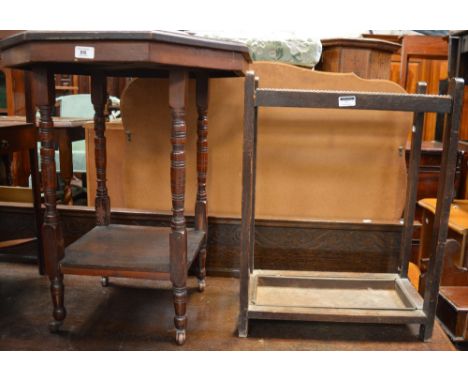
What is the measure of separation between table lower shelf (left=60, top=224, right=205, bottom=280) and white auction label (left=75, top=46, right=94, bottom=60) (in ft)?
1.86

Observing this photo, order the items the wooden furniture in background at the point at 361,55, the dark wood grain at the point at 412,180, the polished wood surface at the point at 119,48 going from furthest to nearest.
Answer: the wooden furniture in background at the point at 361,55 < the dark wood grain at the point at 412,180 < the polished wood surface at the point at 119,48

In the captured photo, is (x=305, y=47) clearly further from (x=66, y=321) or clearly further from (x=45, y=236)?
(x=66, y=321)

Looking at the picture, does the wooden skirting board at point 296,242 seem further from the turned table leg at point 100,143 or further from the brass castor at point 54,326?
the brass castor at point 54,326

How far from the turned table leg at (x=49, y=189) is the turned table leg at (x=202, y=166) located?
478 millimetres

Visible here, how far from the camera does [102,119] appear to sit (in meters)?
1.60

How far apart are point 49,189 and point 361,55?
133 centimetres

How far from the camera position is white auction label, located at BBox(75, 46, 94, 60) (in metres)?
1.03

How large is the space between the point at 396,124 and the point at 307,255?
0.60 metres

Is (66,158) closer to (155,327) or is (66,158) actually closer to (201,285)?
(201,285)

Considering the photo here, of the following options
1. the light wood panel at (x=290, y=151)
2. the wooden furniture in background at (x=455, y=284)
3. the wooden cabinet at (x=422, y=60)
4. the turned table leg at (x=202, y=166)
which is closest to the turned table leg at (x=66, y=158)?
the light wood panel at (x=290, y=151)

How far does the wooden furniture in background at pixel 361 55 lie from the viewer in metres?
1.83

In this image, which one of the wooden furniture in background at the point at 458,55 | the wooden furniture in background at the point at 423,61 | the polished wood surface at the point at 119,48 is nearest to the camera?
the polished wood surface at the point at 119,48

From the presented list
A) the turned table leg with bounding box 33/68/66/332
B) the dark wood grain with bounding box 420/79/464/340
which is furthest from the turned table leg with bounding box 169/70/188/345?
the dark wood grain with bounding box 420/79/464/340

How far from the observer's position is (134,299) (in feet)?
5.17
